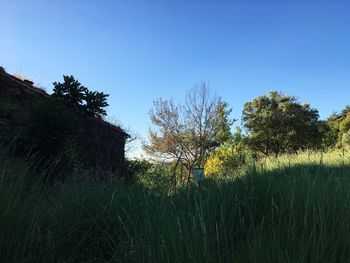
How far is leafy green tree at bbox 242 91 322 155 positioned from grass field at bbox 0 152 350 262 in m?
25.1

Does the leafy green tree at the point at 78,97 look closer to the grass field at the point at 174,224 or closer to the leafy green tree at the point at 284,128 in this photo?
the grass field at the point at 174,224

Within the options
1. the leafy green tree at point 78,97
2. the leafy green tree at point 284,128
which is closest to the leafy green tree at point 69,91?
the leafy green tree at point 78,97

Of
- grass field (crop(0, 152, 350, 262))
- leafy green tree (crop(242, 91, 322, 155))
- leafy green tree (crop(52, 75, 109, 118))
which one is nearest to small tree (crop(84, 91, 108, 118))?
leafy green tree (crop(52, 75, 109, 118))

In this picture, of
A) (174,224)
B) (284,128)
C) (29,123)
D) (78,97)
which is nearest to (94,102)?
(78,97)

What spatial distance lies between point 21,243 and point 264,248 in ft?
4.47

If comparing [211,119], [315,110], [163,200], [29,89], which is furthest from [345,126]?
[163,200]

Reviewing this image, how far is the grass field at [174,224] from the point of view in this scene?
2006 mm

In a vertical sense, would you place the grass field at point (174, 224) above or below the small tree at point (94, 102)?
below

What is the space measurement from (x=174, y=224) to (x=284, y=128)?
89.2 feet

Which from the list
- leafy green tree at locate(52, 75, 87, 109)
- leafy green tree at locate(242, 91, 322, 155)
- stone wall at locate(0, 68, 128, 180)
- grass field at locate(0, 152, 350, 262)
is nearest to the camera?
grass field at locate(0, 152, 350, 262)

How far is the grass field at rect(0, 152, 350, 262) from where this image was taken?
201cm

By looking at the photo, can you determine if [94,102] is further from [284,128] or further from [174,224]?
[284,128]

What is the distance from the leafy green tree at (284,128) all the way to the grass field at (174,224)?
25.1 meters

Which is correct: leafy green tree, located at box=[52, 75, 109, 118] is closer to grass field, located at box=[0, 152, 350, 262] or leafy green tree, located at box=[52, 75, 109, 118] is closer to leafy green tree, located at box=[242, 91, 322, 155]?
grass field, located at box=[0, 152, 350, 262]
